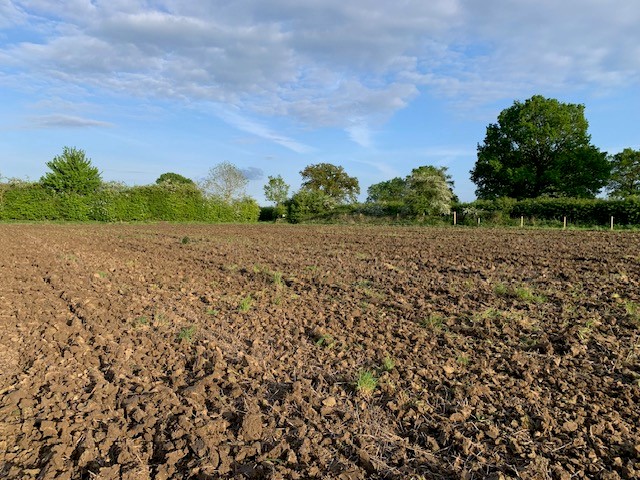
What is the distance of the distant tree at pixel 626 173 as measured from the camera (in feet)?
167

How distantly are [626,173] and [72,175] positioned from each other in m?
57.5

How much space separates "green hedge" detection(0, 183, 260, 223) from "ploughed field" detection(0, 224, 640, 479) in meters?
32.9

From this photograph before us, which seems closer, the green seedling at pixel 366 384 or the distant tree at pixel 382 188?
the green seedling at pixel 366 384

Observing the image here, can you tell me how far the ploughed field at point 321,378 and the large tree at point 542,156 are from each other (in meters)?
41.5

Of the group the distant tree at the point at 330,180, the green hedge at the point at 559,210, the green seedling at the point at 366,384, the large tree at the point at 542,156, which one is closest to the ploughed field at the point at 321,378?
the green seedling at the point at 366,384

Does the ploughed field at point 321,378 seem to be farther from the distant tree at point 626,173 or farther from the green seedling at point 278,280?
the distant tree at point 626,173

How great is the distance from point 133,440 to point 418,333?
3.59 m

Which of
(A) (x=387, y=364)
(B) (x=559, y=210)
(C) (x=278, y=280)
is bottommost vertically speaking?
(A) (x=387, y=364)

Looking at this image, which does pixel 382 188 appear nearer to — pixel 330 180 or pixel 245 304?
pixel 330 180

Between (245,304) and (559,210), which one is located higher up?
(559,210)

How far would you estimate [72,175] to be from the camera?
3866 cm

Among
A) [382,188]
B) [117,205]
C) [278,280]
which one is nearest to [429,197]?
[117,205]

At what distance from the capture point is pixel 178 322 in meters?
6.52

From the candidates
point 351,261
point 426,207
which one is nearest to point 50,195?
point 426,207
